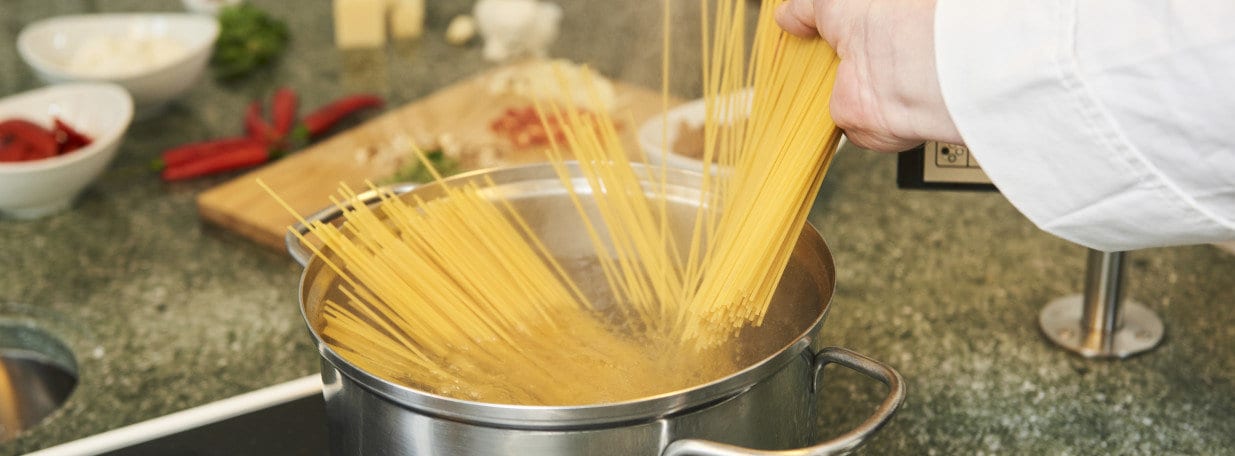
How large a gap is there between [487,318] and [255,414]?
0.79 ft

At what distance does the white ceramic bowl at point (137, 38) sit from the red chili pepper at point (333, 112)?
0.17 m

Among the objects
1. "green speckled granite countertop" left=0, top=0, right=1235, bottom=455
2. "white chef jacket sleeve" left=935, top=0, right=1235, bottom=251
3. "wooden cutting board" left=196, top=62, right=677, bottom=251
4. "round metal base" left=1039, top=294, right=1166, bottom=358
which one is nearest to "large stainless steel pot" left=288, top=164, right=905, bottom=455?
"white chef jacket sleeve" left=935, top=0, right=1235, bottom=251

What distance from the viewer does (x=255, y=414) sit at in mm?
839

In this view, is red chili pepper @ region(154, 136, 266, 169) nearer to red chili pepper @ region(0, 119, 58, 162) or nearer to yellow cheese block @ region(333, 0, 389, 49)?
red chili pepper @ region(0, 119, 58, 162)

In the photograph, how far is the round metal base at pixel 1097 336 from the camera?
0.94 metres

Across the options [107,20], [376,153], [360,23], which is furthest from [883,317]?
[107,20]

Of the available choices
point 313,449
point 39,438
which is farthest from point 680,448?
point 39,438

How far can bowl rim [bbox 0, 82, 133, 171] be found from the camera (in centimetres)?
116

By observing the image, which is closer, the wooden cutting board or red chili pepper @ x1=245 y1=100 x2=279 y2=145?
the wooden cutting board

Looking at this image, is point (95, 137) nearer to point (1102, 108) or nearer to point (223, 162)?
point (223, 162)

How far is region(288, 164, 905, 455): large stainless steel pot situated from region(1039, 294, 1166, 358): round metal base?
35cm

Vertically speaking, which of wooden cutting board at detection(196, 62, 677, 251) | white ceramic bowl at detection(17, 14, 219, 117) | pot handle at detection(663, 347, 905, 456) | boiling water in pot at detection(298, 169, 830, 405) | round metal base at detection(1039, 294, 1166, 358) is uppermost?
pot handle at detection(663, 347, 905, 456)

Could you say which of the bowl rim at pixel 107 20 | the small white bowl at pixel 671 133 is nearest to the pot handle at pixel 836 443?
the small white bowl at pixel 671 133

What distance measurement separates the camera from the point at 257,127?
1396 millimetres
